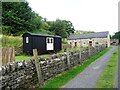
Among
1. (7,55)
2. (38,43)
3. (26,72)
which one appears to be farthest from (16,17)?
(26,72)

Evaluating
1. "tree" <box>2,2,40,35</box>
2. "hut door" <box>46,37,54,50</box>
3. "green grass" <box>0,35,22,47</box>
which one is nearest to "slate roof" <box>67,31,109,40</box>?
"tree" <box>2,2,40,35</box>

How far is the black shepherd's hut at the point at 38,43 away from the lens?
3134 cm

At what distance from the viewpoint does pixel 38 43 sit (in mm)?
32250

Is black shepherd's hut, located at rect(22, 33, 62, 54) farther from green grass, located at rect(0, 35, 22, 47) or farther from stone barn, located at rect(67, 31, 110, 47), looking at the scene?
stone barn, located at rect(67, 31, 110, 47)

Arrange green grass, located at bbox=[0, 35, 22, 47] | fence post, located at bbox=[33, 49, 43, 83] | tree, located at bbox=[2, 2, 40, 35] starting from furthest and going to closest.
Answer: tree, located at bbox=[2, 2, 40, 35]
green grass, located at bbox=[0, 35, 22, 47]
fence post, located at bbox=[33, 49, 43, 83]

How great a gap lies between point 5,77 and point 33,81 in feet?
7.31

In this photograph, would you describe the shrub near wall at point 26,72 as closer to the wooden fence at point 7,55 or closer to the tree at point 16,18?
the wooden fence at point 7,55

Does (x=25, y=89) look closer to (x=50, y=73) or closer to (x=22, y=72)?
(x=22, y=72)

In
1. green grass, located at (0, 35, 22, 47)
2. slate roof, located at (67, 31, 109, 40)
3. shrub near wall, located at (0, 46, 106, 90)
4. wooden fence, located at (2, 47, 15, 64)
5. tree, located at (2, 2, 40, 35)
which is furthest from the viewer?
slate roof, located at (67, 31, 109, 40)

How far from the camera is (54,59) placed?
40.8 feet

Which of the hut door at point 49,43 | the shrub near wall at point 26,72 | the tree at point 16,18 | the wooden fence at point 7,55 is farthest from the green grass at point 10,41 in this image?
the wooden fence at point 7,55

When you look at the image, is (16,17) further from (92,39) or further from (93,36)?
(93,36)

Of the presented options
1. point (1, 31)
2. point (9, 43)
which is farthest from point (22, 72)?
point (1, 31)

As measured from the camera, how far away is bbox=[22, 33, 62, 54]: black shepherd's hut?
31344 millimetres
